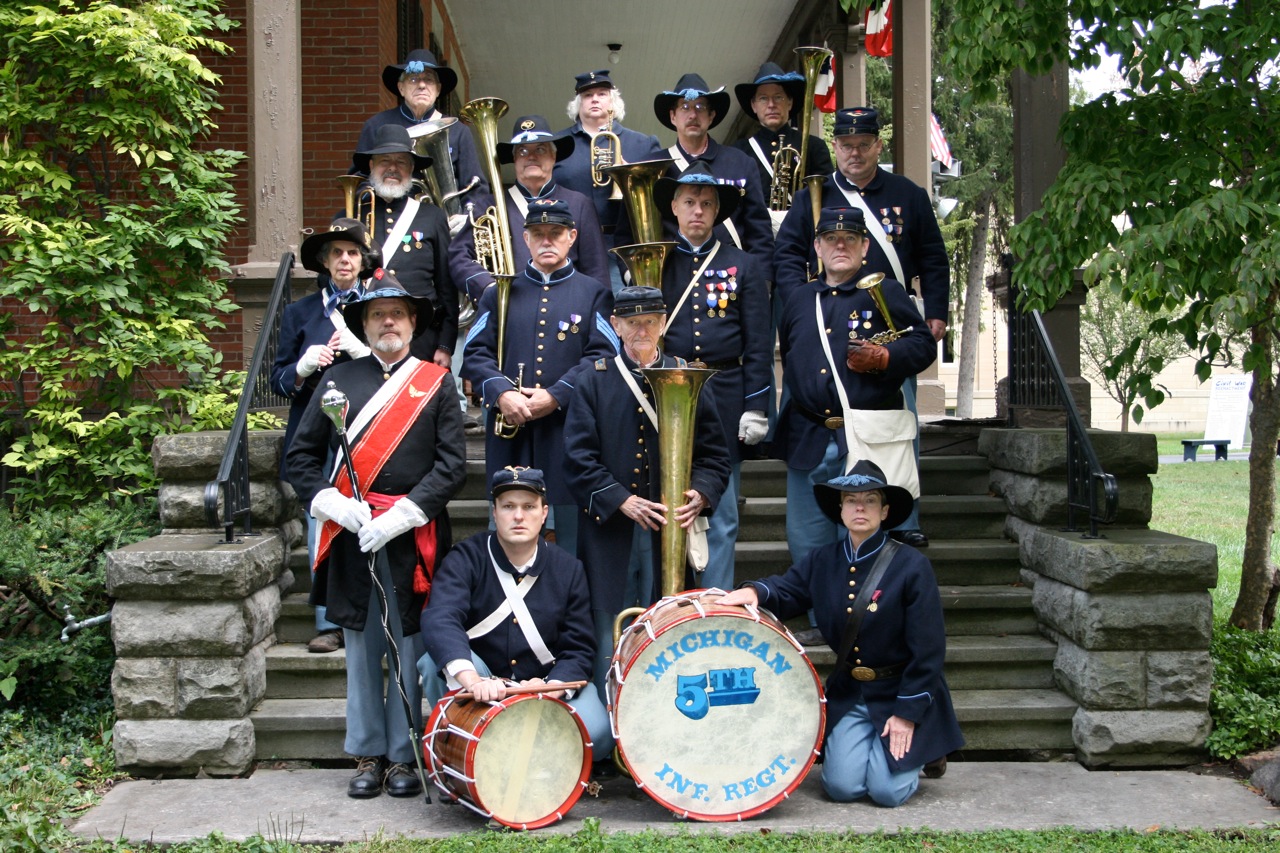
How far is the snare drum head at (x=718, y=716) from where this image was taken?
470 cm

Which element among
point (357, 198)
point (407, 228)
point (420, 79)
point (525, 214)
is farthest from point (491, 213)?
point (420, 79)

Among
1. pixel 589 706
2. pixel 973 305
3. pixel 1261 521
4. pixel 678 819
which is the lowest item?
pixel 678 819

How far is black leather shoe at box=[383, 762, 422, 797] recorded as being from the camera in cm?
509

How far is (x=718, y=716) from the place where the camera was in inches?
187

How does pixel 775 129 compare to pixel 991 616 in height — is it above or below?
above

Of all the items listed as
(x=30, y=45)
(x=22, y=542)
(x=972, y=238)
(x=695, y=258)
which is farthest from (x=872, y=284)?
(x=972, y=238)

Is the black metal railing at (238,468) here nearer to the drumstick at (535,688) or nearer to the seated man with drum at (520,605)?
the seated man with drum at (520,605)

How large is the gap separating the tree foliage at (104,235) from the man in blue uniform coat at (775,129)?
3040 mm

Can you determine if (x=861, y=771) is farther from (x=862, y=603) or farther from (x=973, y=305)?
(x=973, y=305)

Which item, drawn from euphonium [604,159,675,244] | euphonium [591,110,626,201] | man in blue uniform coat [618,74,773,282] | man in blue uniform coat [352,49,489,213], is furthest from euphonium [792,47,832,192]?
man in blue uniform coat [352,49,489,213]

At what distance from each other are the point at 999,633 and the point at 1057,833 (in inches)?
65.6

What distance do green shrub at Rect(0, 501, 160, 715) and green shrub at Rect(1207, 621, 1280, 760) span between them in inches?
207

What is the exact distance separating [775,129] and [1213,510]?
10.2m

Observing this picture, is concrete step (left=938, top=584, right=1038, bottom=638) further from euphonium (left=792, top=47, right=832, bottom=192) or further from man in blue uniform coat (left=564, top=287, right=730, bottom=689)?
euphonium (left=792, top=47, right=832, bottom=192)
